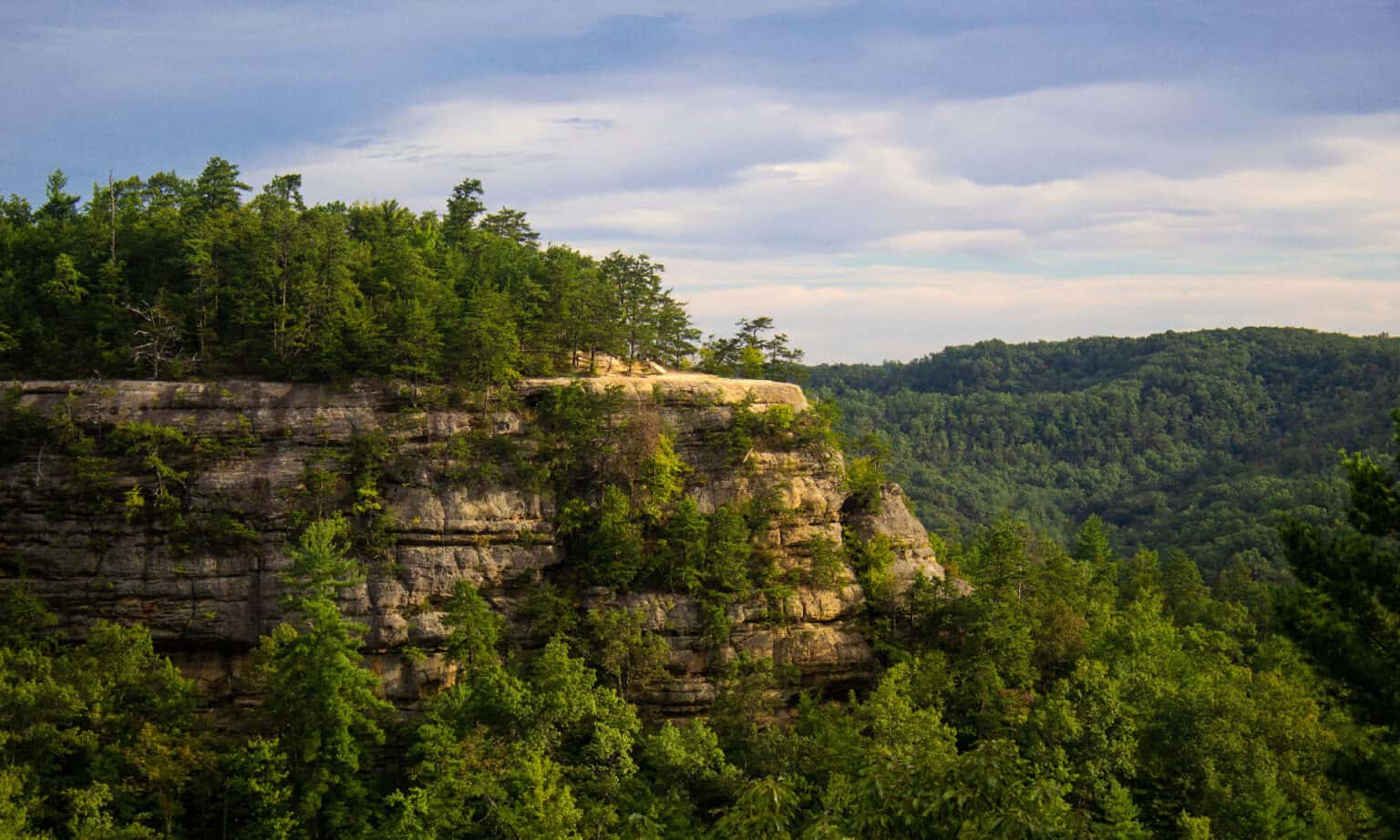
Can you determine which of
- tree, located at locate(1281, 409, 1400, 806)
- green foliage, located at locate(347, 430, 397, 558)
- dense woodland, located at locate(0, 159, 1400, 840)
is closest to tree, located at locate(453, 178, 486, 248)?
dense woodland, located at locate(0, 159, 1400, 840)

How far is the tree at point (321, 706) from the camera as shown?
98.4ft

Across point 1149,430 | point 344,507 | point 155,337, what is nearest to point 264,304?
point 155,337

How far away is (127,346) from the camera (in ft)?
127

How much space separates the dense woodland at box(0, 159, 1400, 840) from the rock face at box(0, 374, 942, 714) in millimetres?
756

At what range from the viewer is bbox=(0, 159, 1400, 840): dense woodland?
27.8m

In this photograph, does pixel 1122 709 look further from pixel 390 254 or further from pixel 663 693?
pixel 390 254

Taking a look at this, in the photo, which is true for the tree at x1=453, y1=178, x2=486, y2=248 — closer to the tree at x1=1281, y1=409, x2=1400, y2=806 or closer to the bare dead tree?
the bare dead tree

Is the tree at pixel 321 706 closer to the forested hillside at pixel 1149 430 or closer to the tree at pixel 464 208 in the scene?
the tree at pixel 464 208

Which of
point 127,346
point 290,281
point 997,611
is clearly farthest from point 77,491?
point 997,611

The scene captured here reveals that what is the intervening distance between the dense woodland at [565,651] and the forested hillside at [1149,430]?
2694 inches

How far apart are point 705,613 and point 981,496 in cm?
11928

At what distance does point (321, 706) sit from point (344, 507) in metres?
8.75

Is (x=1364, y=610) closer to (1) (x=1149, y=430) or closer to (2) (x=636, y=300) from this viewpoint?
(2) (x=636, y=300)

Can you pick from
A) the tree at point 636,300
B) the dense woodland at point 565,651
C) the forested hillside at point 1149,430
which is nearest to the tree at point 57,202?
the dense woodland at point 565,651
